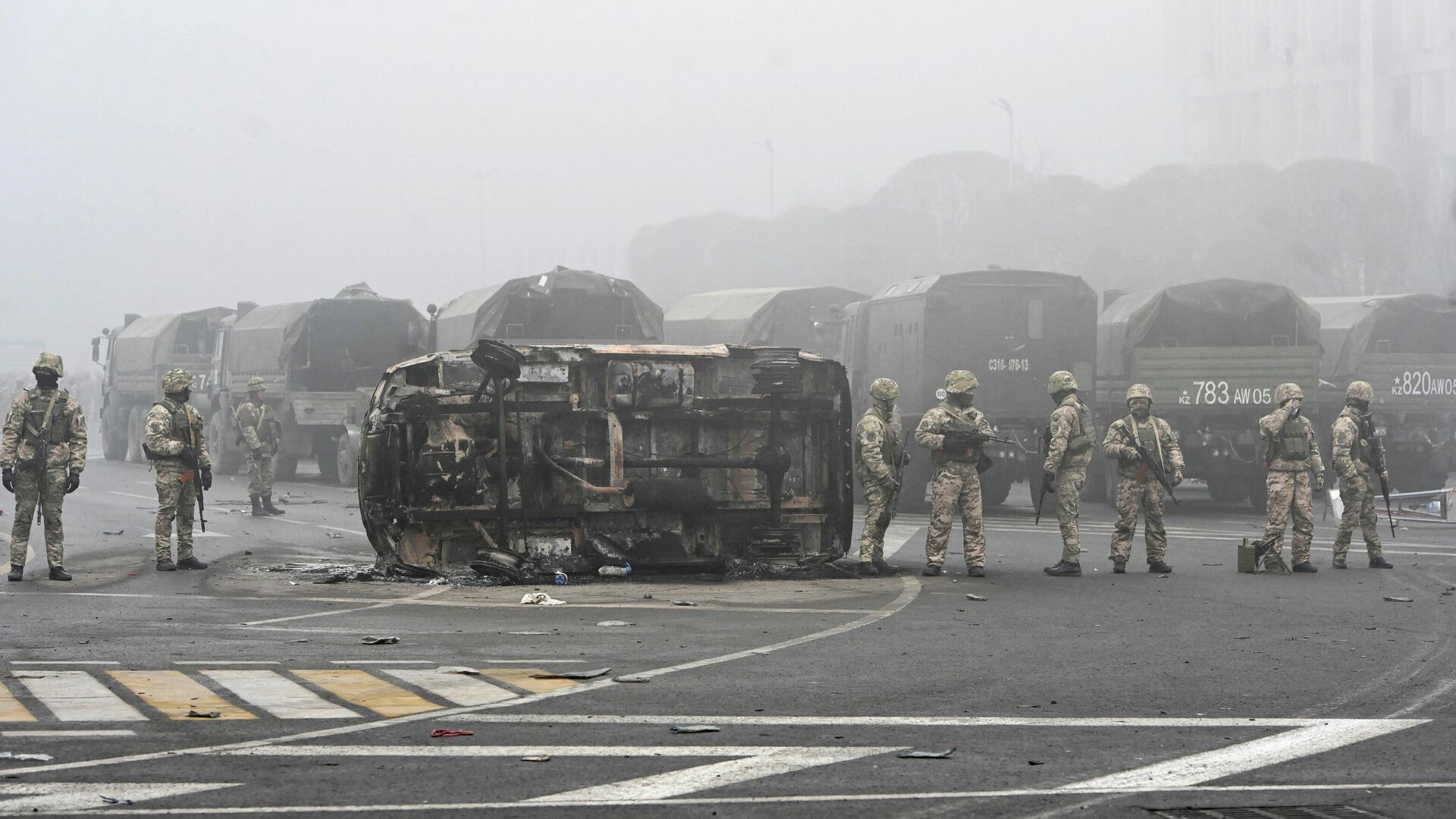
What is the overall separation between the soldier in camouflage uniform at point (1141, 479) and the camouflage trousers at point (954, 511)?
144cm

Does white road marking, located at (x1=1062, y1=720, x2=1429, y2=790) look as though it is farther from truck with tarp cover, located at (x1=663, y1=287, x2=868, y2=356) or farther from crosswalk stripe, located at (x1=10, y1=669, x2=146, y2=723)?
truck with tarp cover, located at (x1=663, y1=287, x2=868, y2=356)

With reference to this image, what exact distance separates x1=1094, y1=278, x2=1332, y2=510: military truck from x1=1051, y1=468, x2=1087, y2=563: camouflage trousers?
8721 mm

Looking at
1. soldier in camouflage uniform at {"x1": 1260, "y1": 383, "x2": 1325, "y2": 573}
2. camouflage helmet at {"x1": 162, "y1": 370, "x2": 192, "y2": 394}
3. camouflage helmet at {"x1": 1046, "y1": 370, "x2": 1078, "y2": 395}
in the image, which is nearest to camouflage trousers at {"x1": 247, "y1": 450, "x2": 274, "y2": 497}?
camouflage helmet at {"x1": 162, "y1": 370, "x2": 192, "y2": 394}

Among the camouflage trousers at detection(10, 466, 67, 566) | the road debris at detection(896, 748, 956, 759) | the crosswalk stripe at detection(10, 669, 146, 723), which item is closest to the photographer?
the road debris at detection(896, 748, 956, 759)

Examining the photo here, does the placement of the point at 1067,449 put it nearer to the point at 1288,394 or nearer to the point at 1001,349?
the point at 1288,394

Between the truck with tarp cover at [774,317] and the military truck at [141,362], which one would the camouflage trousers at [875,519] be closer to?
the truck with tarp cover at [774,317]

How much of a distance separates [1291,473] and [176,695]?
10603mm

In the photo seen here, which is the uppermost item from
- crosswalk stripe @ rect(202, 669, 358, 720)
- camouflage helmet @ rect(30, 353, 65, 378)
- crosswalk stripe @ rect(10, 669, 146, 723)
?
camouflage helmet @ rect(30, 353, 65, 378)

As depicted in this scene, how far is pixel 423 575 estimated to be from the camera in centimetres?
1298

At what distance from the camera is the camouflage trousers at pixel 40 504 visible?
44.9 feet

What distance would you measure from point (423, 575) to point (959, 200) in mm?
64144

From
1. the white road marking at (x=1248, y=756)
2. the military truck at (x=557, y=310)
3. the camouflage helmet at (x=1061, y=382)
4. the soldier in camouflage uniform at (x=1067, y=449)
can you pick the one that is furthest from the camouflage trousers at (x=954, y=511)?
the military truck at (x=557, y=310)

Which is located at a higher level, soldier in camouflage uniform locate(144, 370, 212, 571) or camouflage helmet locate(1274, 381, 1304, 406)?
camouflage helmet locate(1274, 381, 1304, 406)

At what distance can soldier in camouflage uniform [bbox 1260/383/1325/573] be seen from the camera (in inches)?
581
